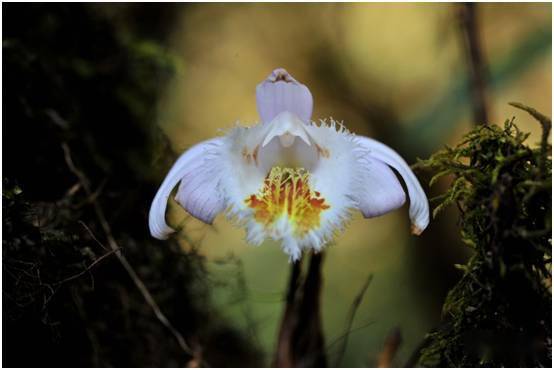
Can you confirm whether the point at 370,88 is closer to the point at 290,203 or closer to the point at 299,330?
the point at 299,330

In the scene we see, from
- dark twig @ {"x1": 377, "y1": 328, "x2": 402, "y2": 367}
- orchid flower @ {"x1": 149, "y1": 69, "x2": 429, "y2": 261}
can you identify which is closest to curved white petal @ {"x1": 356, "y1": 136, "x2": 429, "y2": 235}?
orchid flower @ {"x1": 149, "y1": 69, "x2": 429, "y2": 261}

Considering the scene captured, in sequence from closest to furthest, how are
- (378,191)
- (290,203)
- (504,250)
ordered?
(504,250), (290,203), (378,191)

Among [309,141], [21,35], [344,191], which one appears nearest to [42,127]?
[21,35]

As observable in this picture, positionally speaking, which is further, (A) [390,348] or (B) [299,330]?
(A) [390,348]

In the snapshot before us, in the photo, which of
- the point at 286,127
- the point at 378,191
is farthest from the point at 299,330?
the point at 286,127

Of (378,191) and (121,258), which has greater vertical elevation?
(378,191)

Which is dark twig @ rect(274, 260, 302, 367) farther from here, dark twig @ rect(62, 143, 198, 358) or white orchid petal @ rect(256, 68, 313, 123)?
white orchid petal @ rect(256, 68, 313, 123)
